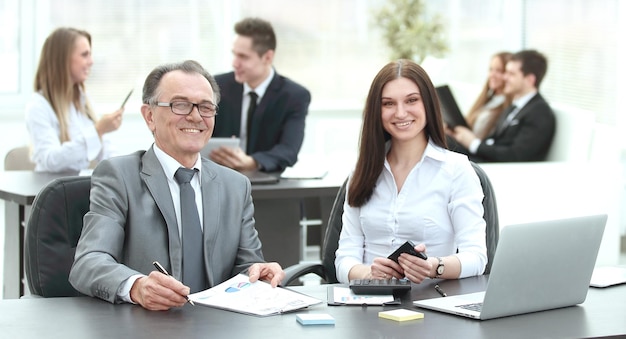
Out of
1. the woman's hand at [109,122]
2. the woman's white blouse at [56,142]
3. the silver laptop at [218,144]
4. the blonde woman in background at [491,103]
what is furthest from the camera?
the blonde woman in background at [491,103]

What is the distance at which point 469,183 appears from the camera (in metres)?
3.32

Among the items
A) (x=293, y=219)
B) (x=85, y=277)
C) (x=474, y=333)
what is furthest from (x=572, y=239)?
(x=293, y=219)

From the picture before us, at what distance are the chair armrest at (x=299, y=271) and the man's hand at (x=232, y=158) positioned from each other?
1.62 meters

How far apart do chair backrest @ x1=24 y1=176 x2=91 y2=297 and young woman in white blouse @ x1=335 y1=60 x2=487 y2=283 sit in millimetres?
865

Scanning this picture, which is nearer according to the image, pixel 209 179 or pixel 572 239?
pixel 572 239

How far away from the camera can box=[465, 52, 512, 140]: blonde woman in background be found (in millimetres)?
7316

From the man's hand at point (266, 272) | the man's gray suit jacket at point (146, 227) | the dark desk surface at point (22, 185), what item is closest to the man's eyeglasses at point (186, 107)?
the man's gray suit jacket at point (146, 227)

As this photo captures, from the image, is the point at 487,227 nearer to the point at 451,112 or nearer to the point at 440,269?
the point at 440,269

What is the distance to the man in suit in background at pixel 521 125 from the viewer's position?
22.4ft

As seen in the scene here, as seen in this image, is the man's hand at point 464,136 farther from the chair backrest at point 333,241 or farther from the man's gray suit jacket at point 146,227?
the man's gray suit jacket at point 146,227

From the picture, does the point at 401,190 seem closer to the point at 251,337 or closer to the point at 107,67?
the point at 251,337

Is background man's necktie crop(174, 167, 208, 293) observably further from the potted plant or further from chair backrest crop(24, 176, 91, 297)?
the potted plant

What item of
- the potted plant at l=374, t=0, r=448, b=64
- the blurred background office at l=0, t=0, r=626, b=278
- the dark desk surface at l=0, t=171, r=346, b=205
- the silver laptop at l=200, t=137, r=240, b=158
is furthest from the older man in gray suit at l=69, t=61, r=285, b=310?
the potted plant at l=374, t=0, r=448, b=64

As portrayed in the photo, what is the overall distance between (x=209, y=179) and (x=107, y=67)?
18.0ft
